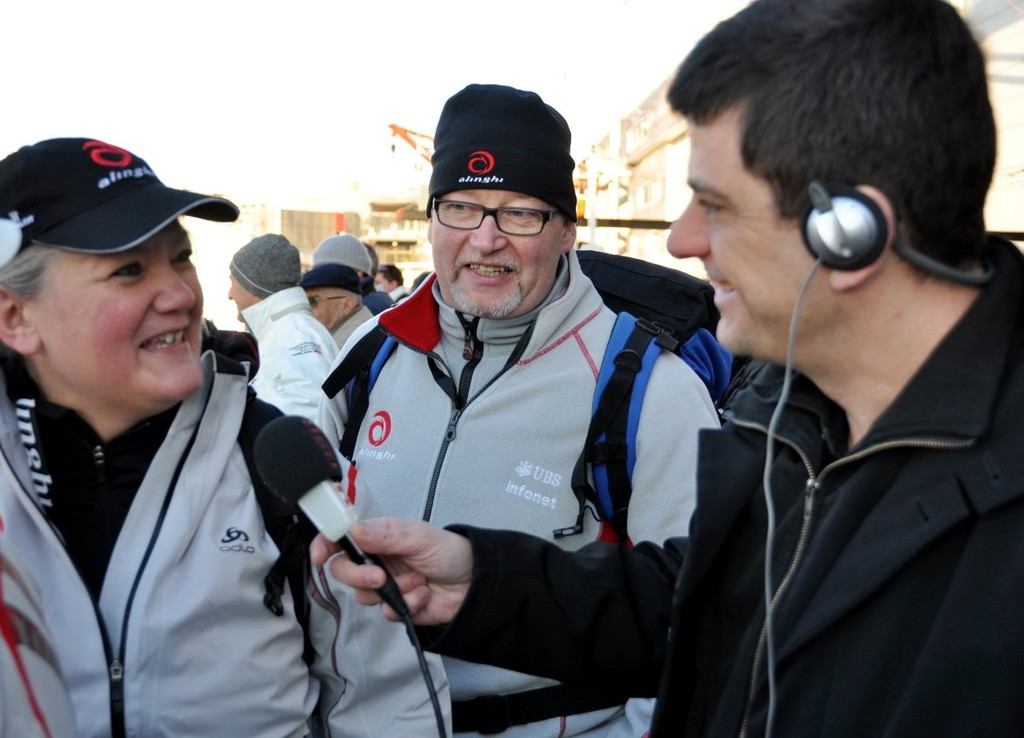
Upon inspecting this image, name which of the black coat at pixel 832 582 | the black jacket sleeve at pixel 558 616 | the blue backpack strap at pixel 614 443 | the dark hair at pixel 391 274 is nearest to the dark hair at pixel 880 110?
the black coat at pixel 832 582

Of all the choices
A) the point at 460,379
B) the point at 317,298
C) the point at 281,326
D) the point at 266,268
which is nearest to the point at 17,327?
the point at 460,379

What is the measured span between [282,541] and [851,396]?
1.30 m

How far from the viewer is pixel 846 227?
59.2 inches

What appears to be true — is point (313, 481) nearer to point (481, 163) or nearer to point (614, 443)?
point (614, 443)

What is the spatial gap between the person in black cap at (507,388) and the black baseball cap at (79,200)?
1014 millimetres

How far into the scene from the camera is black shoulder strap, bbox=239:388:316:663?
2209 mm

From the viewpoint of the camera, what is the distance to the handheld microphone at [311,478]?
1.73 m

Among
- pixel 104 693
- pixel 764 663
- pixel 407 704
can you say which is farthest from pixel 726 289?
pixel 104 693

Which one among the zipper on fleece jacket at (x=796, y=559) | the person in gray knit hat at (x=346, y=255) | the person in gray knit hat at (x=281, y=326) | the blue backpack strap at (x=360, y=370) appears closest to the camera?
the zipper on fleece jacket at (x=796, y=559)

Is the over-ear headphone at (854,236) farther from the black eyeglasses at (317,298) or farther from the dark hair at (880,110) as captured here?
the black eyeglasses at (317,298)

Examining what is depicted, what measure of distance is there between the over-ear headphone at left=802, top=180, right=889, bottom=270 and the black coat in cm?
19

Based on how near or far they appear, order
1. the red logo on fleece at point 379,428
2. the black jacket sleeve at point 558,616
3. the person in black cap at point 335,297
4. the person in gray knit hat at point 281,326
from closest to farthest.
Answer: the black jacket sleeve at point 558,616
the red logo on fleece at point 379,428
the person in gray knit hat at point 281,326
the person in black cap at point 335,297

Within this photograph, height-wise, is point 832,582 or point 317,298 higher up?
point 832,582

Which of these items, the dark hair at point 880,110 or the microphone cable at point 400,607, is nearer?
the dark hair at point 880,110
